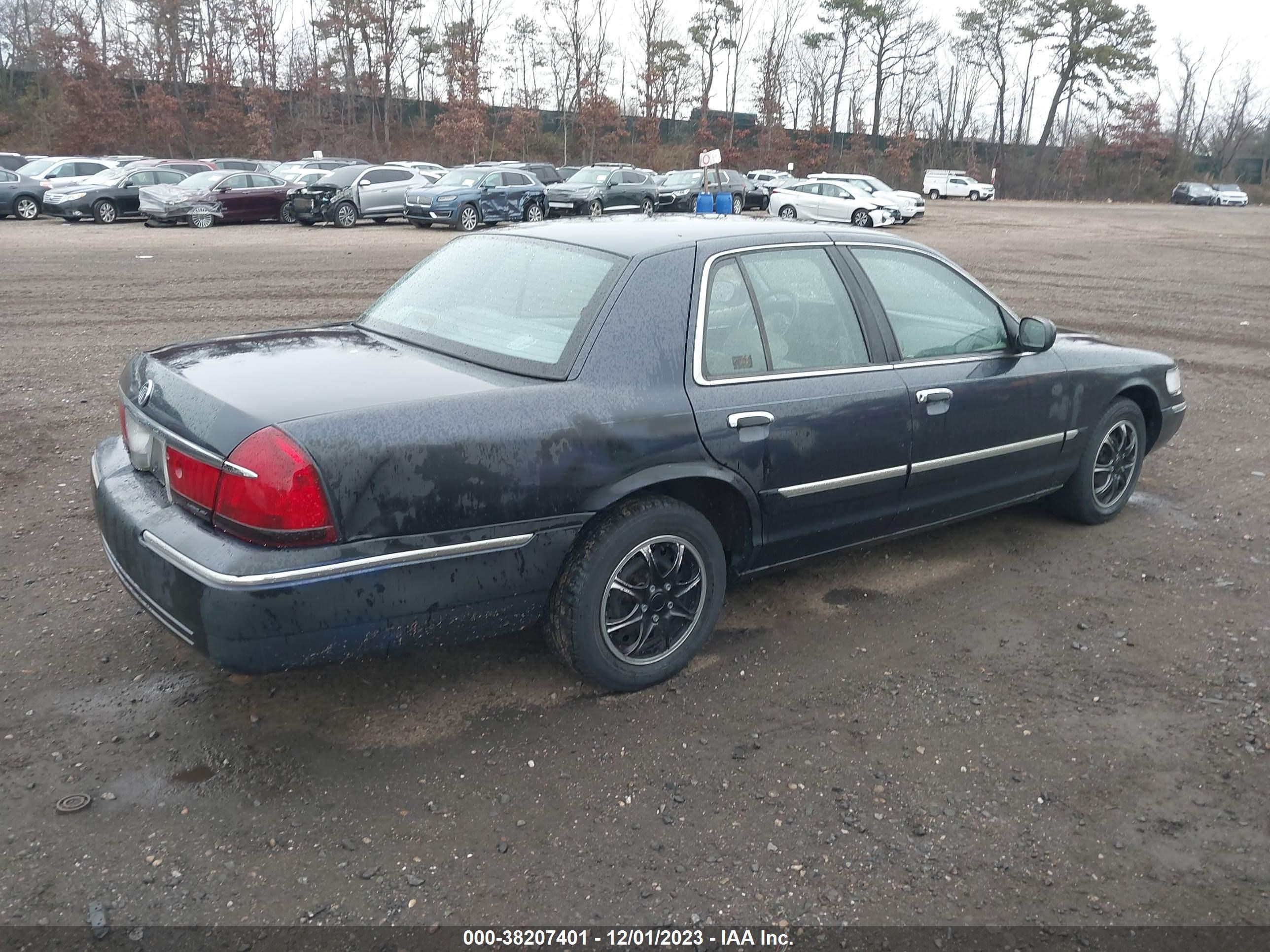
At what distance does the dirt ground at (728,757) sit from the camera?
268cm

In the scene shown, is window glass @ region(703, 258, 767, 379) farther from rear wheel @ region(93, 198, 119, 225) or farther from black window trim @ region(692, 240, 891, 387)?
rear wheel @ region(93, 198, 119, 225)

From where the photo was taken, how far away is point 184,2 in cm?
5609

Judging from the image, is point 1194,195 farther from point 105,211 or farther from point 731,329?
point 731,329

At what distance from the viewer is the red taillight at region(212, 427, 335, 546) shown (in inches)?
111

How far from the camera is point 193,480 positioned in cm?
303

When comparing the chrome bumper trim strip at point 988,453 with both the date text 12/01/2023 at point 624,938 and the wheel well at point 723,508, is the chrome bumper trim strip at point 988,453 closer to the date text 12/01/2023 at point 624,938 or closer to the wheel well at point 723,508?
the wheel well at point 723,508

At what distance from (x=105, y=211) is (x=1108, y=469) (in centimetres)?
2644

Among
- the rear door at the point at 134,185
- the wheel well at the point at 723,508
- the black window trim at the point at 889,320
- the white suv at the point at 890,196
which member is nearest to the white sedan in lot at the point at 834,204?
the white suv at the point at 890,196

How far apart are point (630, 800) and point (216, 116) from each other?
2277 inches

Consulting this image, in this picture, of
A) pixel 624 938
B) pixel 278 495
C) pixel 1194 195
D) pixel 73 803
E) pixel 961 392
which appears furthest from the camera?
Answer: pixel 1194 195

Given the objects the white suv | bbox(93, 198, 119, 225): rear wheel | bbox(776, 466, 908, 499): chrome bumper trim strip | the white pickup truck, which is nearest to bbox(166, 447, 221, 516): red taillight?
bbox(776, 466, 908, 499): chrome bumper trim strip

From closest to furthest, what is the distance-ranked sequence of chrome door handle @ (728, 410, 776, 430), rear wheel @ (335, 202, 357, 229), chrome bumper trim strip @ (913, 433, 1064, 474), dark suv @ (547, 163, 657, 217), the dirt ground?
the dirt ground, chrome door handle @ (728, 410, 776, 430), chrome bumper trim strip @ (913, 433, 1064, 474), rear wheel @ (335, 202, 357, 229), dark suv @ (547, 163, 657, 217)

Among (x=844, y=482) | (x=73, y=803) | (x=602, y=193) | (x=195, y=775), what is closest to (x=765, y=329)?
(x=844, y=482)

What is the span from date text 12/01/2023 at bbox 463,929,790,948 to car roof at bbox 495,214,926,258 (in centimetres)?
225
